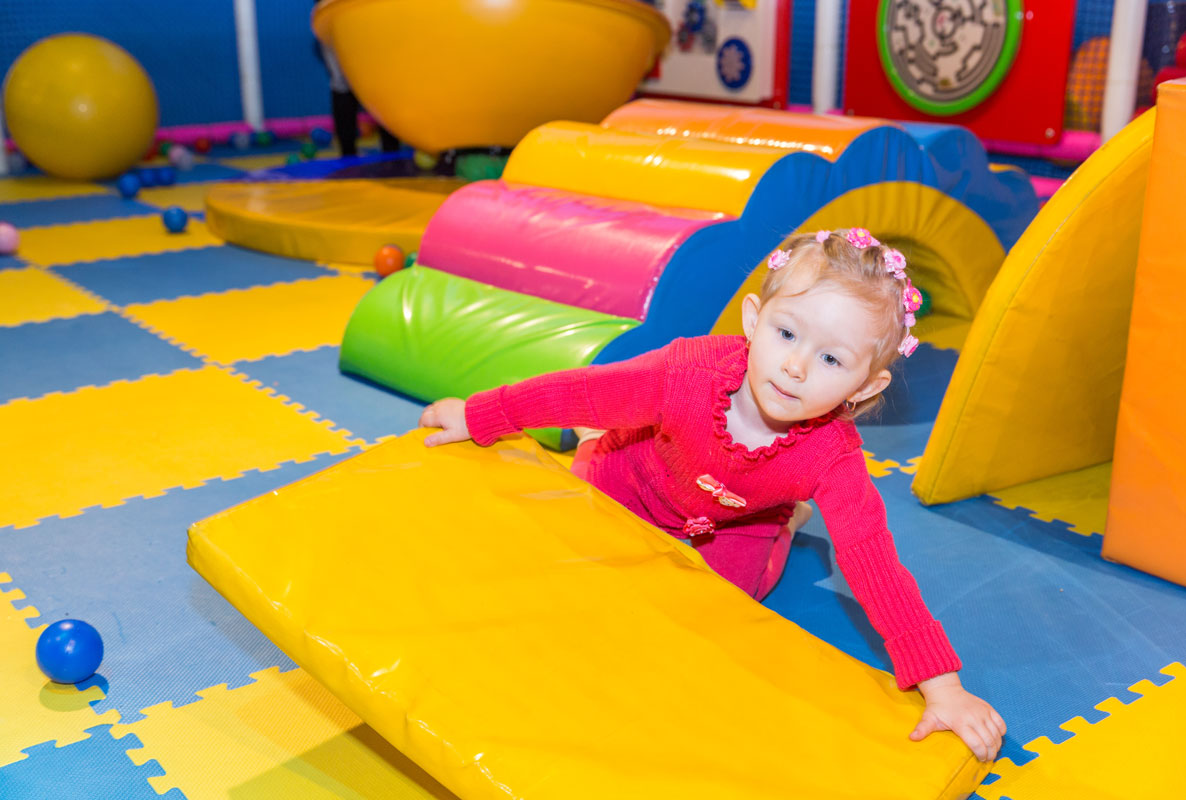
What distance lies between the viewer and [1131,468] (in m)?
1.89

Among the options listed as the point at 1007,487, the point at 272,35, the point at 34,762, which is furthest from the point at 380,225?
the point at 272,35

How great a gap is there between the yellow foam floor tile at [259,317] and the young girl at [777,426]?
1.51 metres

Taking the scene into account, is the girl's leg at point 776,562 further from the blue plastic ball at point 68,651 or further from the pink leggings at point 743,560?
the blue plastic ball at point 68,651

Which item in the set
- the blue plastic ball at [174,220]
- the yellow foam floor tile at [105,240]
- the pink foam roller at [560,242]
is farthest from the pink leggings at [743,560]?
the blue plastic ball at [174,220]

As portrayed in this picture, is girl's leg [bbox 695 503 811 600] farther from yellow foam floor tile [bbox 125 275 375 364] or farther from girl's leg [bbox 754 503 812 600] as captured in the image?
yellow foam floor tile [bbox 125 275 375 364]

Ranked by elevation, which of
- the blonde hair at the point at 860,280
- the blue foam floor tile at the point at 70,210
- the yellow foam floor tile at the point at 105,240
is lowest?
the yellow foam floor tile at the point at 105,240

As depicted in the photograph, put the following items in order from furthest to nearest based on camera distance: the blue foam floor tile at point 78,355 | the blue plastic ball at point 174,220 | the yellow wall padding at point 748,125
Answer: the blue plastic ball at point 174,220, the blue foam floor tile at point 78,355, the yellow wall padding at point 748,125

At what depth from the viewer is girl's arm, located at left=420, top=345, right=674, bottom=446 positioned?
5.56 feet

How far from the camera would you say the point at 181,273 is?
4.06 m

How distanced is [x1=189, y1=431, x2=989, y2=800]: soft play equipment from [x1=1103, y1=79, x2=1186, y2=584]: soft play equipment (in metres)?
0.77

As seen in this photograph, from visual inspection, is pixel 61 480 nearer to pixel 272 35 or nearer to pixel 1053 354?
pixel 1053 354

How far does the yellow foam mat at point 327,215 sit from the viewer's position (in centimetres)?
415

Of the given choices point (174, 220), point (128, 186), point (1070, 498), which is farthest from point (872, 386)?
point (128, 186)

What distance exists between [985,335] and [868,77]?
387 centimetres
